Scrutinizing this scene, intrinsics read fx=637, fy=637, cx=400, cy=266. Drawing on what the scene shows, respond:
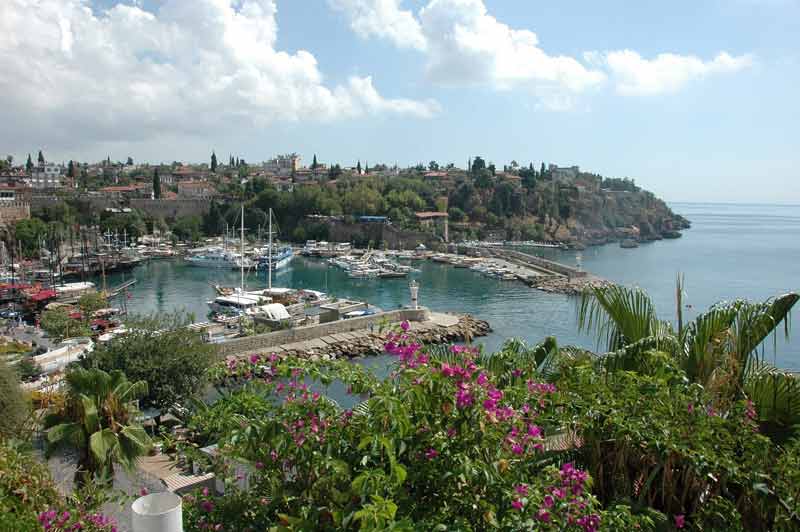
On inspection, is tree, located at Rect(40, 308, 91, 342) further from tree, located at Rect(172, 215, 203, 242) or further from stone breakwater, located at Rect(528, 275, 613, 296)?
tree, located at Rect(172, 215, 203, 242)

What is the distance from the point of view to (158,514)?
6.57 ft

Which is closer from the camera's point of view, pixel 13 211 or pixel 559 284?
pixel 559 284

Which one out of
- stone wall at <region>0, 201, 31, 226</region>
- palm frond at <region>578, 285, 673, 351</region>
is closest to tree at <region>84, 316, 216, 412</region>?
palm frond at <region>578, 285, 673, 351</region>

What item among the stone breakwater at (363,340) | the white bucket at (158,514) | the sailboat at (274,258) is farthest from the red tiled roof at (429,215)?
the white bucket at (158,514)

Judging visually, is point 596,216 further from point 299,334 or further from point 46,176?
point 46,176

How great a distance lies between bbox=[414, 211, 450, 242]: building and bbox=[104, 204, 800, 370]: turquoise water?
29.6 ft

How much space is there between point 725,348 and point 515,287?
32.4 meters

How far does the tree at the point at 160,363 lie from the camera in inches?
408

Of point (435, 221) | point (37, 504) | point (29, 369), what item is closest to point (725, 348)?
point (37, 504)

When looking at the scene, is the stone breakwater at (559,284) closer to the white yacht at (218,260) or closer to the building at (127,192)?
the white yacht at (218,260)

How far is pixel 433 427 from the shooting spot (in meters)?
1.99

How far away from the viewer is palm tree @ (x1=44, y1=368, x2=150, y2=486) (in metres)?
5.04

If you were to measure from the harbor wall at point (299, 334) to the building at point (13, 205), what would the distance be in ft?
111

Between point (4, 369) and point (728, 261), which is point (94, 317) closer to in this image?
point (4, 369)
